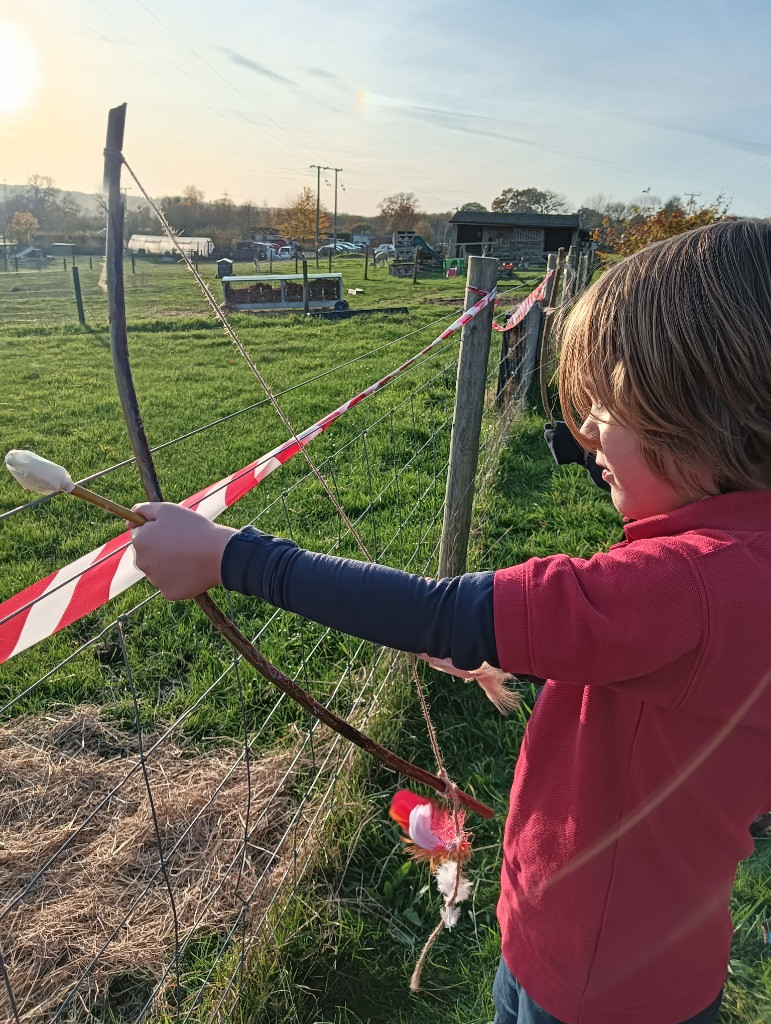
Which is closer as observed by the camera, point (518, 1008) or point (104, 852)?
point (518, 1008)

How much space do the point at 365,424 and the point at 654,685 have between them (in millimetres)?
5955

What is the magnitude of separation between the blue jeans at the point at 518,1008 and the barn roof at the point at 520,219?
44696 millimetres

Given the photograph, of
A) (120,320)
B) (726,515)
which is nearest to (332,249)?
(120,320)

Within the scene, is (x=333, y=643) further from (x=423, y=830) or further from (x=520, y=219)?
(x=520, y=219)

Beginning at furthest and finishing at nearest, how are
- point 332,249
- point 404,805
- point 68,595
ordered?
point 332,249, point 404,805, point 68,595

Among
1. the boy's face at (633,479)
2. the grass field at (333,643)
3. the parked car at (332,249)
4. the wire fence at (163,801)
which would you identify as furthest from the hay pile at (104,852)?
the parked car at (332,249)

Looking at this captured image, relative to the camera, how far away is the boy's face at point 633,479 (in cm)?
103

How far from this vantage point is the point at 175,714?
3012 mm

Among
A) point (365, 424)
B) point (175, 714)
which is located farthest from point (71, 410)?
point (175, 714)

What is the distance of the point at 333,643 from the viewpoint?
3.32 metres

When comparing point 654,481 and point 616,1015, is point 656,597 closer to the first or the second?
point 654,481

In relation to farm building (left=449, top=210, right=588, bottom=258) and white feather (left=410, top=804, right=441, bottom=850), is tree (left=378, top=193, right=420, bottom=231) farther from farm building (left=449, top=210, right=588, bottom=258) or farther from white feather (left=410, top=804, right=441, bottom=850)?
white feather (left=410, top=804, right=441, bottom=850)

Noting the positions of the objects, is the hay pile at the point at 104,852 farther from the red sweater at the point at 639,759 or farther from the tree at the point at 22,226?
the tree at the point at 22,226

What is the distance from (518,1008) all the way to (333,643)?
2065 millimetres
